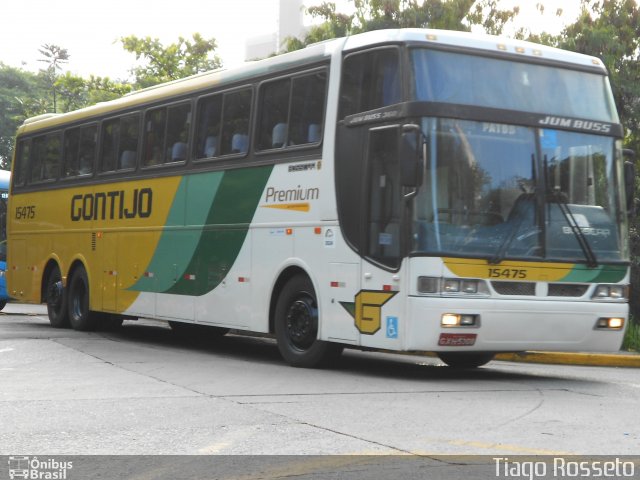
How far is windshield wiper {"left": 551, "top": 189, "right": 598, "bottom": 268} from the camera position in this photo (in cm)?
1177

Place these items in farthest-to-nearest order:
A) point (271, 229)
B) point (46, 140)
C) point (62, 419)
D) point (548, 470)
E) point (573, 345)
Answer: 1. point (46, 140)
2. point (271, 229)
3. point (573, 345)
4. point (62, 419)
5. point (548, 470)

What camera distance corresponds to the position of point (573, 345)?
11805 millimetres

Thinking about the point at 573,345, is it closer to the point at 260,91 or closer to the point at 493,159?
the point at 493,159

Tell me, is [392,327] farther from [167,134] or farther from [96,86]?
[96,86]

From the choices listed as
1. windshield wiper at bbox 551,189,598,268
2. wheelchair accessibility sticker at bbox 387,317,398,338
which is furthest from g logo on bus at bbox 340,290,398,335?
windshield wiper at bbox 551,189,598,268

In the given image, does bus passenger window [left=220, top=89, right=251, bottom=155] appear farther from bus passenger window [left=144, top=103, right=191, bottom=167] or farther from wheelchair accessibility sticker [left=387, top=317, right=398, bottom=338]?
wheelchair accessibility sticker [left=387, top=317, right=398, bottom=338]

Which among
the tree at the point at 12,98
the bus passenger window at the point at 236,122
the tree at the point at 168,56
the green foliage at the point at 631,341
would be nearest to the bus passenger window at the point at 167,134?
the bus passenger window at the point at 236,122

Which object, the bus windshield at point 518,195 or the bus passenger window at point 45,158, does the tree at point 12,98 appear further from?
the bus windshield at point 518,195

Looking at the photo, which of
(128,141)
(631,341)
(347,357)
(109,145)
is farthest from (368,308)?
(109,145)

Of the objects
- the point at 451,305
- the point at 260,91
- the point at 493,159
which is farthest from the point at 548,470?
the point at 260,91

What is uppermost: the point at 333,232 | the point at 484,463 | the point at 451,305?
the point at 333,232

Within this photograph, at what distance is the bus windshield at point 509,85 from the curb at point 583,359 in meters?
4.22

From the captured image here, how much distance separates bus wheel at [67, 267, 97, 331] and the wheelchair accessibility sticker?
860 centimetres

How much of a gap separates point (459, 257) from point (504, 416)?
8.29 ft
